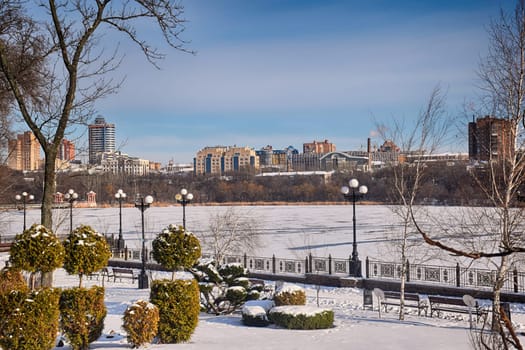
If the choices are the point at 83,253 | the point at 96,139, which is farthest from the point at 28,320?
the point at 96,139

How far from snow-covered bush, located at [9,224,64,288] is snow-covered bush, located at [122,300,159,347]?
1432 mm

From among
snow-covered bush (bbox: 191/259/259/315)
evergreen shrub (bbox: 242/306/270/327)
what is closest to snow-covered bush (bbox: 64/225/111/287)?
evergreen shrub (bbox: 242/306/270/327)

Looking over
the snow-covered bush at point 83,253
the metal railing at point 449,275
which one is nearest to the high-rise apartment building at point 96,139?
the snow-covered bush at point 83,253

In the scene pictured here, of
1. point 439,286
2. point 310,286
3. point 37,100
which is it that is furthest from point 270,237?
point 37,100

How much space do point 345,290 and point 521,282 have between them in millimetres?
5767

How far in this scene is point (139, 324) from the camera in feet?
28.6

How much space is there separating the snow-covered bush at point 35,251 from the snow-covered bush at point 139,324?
4.70ft

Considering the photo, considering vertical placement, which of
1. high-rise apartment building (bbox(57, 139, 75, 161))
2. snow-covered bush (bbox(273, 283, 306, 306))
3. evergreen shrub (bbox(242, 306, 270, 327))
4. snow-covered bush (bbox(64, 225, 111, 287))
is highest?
high-rise apartment building (bbox(57, 139, 75, 161))

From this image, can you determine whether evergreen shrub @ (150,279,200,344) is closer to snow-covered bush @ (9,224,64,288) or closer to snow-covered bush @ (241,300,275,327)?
snow-covered bush @ (9,224,64,288)

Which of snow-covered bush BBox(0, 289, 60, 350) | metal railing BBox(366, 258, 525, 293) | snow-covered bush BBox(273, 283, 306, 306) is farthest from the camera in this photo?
metal railing BBox(366, 258, 525, 293)

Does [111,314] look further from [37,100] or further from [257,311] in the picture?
[37,100]

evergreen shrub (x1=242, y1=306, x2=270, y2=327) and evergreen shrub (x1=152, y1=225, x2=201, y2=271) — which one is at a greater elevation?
evergreen shrub (x1=152, y1=225, x2=201, y2=271)

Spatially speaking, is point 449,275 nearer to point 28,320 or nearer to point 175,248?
point 175,248

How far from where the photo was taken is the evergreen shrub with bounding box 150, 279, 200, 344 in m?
9.40
